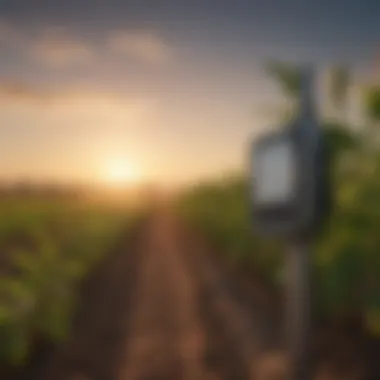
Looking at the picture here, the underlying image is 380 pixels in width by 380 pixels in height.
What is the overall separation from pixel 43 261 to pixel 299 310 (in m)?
0.97

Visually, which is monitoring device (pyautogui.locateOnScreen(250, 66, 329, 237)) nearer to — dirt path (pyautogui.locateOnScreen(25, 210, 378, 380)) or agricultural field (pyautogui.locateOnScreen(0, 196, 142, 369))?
dirt path (pyautogui.locateOnScreen(25, 210, 378, 380))

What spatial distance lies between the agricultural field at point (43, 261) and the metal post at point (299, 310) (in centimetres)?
77

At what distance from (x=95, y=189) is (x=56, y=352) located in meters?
0.56

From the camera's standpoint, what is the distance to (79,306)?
11.1 feet

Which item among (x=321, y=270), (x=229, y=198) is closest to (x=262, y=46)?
(x=321, y=270)

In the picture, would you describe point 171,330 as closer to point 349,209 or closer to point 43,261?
point 43,261

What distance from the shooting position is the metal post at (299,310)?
220cm

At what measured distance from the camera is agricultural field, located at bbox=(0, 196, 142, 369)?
248 cm

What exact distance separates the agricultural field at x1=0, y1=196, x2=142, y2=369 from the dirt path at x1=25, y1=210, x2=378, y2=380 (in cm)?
11

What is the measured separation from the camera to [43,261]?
2.79 meters

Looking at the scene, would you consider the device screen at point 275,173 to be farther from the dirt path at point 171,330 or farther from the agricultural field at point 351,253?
the dirt path at point 171,330

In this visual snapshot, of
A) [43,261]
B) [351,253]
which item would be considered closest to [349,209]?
[351,253]

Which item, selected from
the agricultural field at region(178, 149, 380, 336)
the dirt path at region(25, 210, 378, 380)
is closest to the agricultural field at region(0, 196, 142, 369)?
the dirt path at region(25, 210, 378, 380)

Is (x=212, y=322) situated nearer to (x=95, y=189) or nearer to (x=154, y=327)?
(x=154, y=327)
